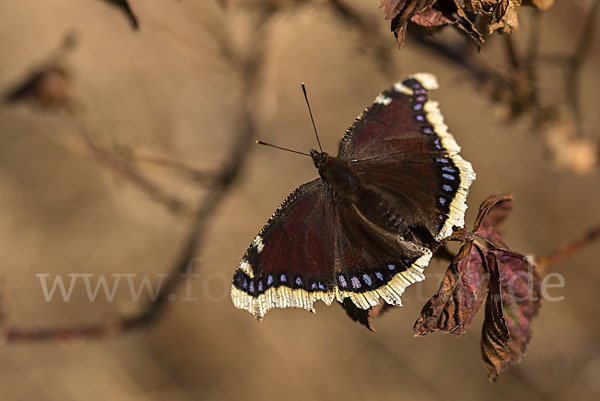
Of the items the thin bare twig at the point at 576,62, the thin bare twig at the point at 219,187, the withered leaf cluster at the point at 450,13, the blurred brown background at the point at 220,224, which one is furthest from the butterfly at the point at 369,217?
the blurred brown background at the point at 220,224

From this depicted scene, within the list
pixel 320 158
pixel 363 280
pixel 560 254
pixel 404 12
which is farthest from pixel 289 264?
pixel 560 254

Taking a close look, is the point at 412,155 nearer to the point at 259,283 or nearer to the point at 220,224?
the point at 259,283

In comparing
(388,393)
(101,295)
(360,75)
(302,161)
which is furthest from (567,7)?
(101,295)

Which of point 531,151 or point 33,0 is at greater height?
point 531,151

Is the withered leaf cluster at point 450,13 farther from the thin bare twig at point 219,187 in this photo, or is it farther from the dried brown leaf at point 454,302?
the thin bare twig at point 219,187

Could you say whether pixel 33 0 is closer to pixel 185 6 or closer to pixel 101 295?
pixel 185 6

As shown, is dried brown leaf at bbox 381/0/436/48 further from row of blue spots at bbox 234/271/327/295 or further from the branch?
the branch
